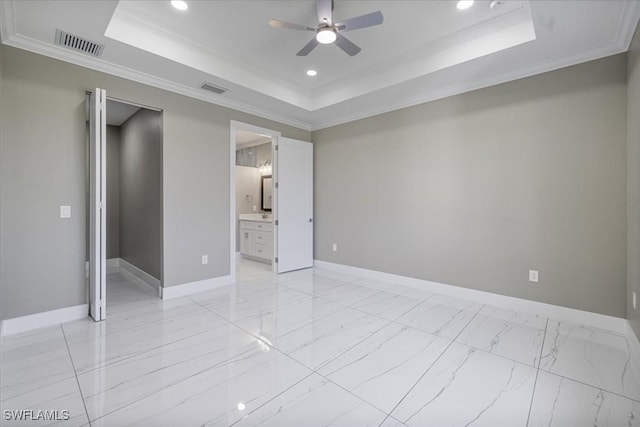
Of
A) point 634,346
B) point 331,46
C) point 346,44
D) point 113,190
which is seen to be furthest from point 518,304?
point 113,190

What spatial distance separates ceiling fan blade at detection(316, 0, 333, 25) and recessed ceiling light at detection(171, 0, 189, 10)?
1.19 metres

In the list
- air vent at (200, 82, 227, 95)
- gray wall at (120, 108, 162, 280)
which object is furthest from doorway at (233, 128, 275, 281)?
air vent at (200, 82, 227, 95)

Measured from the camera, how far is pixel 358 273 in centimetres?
479

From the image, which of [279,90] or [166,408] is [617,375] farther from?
[279,90]

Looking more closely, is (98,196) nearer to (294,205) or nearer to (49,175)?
(49,175)

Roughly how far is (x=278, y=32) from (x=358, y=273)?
3.62 m

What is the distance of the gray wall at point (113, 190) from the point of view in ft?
17.5

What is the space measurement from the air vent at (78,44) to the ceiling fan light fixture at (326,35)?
2123 mm

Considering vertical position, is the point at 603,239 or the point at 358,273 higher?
the point at 603,239

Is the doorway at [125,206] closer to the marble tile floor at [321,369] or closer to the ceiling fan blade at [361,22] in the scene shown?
the marble tile floor at [321,369]

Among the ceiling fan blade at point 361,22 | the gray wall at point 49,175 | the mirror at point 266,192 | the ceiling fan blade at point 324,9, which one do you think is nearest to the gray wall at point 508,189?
the ceiling fan blade at point 361,22

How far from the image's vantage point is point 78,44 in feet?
8.89

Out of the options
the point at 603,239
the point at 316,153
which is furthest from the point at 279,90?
the point at 603,239

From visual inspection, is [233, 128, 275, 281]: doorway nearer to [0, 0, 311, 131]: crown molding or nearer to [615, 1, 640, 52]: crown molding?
[0, 0, 311, 131]: crown molding
